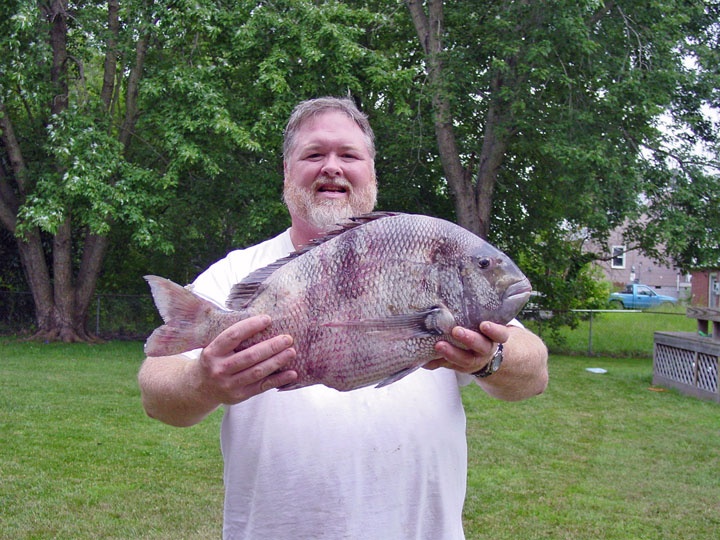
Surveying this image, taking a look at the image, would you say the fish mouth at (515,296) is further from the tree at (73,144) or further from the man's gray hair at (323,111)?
the tree at (73,144)

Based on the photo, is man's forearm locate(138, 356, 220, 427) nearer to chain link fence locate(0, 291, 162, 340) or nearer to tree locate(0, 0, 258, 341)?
tree locate(0, 0, 258, 341)

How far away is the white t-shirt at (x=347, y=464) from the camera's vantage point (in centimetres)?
256

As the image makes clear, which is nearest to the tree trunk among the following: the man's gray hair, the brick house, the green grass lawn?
the green grass lawn

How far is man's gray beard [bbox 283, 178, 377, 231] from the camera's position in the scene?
108 inches

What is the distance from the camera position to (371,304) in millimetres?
2111

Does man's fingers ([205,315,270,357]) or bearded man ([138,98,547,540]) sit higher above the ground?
man's fingers ([205,315,270,357])

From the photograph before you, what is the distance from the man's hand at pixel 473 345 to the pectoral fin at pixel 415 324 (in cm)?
3

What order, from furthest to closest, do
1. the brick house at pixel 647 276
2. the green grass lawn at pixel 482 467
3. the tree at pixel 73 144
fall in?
the brick house at pixel 647 276 < the tree at pixel 73 144 < the green grass lawn at pixel 482 467

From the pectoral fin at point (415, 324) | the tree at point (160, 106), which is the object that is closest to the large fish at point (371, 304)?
the pectoral fin at point (415, 324)

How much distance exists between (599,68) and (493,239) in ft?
19.9

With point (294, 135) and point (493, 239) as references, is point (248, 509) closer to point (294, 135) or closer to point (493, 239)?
point (294, 135)

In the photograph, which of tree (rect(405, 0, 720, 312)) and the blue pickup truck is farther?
the blue pickup truck

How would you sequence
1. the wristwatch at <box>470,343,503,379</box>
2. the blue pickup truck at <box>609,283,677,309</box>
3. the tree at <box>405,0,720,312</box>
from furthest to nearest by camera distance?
the blue pickup truck at <box>609,283,677,309</box> → the tree at <box>405,0,720,312</box> → the wristwatch at <box>470,343,503,379</box>

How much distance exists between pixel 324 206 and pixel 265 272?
566mm
